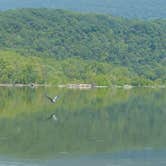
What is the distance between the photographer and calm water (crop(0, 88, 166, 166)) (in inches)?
853

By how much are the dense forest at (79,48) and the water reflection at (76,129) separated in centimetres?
4206

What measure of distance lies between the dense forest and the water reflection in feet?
138

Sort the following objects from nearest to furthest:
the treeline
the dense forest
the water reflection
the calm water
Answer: the calm water, the water reflection, the treeline, the dense forest

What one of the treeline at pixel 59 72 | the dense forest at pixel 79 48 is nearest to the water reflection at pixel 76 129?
the treeline at pixel 59 72

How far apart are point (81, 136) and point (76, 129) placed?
2.28m

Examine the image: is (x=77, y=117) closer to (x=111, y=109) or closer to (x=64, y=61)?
(x=111, y=109)

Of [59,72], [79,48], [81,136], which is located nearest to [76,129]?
[81,136]

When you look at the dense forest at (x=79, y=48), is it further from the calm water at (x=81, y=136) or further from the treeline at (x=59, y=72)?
the calm water at (x=81, y=136)

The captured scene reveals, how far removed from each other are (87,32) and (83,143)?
336ft

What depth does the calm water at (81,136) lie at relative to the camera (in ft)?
71.1

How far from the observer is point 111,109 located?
41344mm

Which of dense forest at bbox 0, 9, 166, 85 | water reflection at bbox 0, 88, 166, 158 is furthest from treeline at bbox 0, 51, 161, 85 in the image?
water reflection at bbox 0, 88, 166, 158

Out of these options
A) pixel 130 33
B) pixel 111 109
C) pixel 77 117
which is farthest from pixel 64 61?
pixel 77 117

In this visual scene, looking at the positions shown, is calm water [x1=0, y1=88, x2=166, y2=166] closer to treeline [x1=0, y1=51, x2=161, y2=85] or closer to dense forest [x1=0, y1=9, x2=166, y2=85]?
treeline [x1=0, y1=51, x2=161, y2=85]
